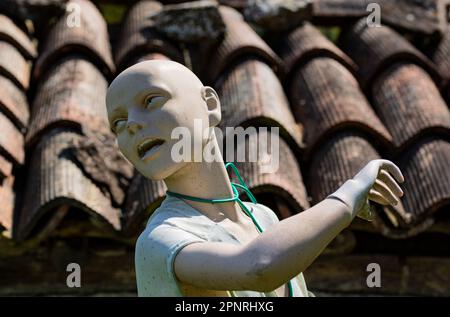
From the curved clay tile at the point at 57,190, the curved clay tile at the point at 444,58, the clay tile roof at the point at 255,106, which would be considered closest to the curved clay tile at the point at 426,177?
the clay tile roof at the point at 255,106

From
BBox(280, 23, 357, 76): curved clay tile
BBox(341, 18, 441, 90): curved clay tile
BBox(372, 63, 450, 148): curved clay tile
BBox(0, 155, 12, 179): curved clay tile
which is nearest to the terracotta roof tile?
BBox(341, 18, 441, 90): curved clay tile

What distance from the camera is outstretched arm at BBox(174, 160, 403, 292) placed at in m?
2.40

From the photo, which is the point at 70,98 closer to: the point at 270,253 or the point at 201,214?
the point at 201,214

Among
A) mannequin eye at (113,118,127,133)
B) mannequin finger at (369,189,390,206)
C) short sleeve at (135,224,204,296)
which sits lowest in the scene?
short sleeve at (135,224,204,296)

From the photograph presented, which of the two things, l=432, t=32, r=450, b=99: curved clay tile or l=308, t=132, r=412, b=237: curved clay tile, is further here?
l=432, t=32, r=450, b=99: curved clay tile

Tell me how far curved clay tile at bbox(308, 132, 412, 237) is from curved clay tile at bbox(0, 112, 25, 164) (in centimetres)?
124

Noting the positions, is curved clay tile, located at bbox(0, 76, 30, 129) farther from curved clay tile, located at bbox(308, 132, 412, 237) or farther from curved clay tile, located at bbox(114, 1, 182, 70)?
curved clay tile, located at bbox(308, 132, 412, 237)

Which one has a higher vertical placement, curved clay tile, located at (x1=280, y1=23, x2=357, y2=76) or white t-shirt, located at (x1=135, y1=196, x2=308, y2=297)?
white t-shirt, located at (x1=135, y1=196, x2=308, y2=297)

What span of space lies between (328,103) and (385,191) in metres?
2.00

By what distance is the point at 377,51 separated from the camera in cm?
537

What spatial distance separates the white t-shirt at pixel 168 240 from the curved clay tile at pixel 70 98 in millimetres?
1836

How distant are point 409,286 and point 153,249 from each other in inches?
81.9
